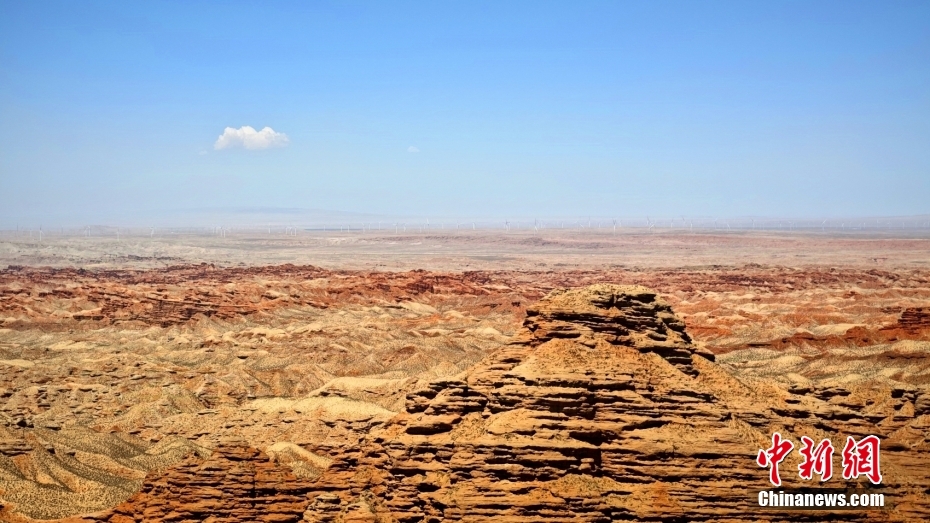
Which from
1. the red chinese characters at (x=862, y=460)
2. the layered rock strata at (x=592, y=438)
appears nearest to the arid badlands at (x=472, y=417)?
the layered rock strata at (x=592, y=438)

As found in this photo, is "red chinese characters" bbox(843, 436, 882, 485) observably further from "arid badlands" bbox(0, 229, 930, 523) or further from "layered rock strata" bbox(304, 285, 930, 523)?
"layered rock strata" bbox(304, 285, 930, 523)

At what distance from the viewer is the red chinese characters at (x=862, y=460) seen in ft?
88.0

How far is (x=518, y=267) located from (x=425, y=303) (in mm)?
78533

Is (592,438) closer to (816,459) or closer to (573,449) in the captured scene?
(573,449)

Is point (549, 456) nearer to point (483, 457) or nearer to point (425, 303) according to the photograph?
point (483, 457)

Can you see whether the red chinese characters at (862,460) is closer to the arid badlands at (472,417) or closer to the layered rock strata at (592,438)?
the arid badlands at (472,417)

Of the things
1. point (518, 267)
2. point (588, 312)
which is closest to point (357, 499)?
point (588, 312)

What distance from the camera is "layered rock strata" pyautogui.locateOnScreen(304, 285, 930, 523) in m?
25.0

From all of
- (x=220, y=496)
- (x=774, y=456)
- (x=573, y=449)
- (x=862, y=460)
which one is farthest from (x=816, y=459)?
(x=220, y=496)

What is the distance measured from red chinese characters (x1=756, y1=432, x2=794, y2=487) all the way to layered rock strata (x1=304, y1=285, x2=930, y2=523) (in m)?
0.19

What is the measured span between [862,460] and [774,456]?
10.6 feet

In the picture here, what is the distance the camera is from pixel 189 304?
106 m

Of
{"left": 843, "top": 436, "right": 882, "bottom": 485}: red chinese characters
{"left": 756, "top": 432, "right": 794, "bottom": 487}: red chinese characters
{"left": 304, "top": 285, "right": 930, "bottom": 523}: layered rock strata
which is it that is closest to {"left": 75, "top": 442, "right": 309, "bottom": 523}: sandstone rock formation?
{"left": 304, "top": 285, "right": 930, "bottom": 523}: layered rock strata

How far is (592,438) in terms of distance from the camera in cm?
2608
